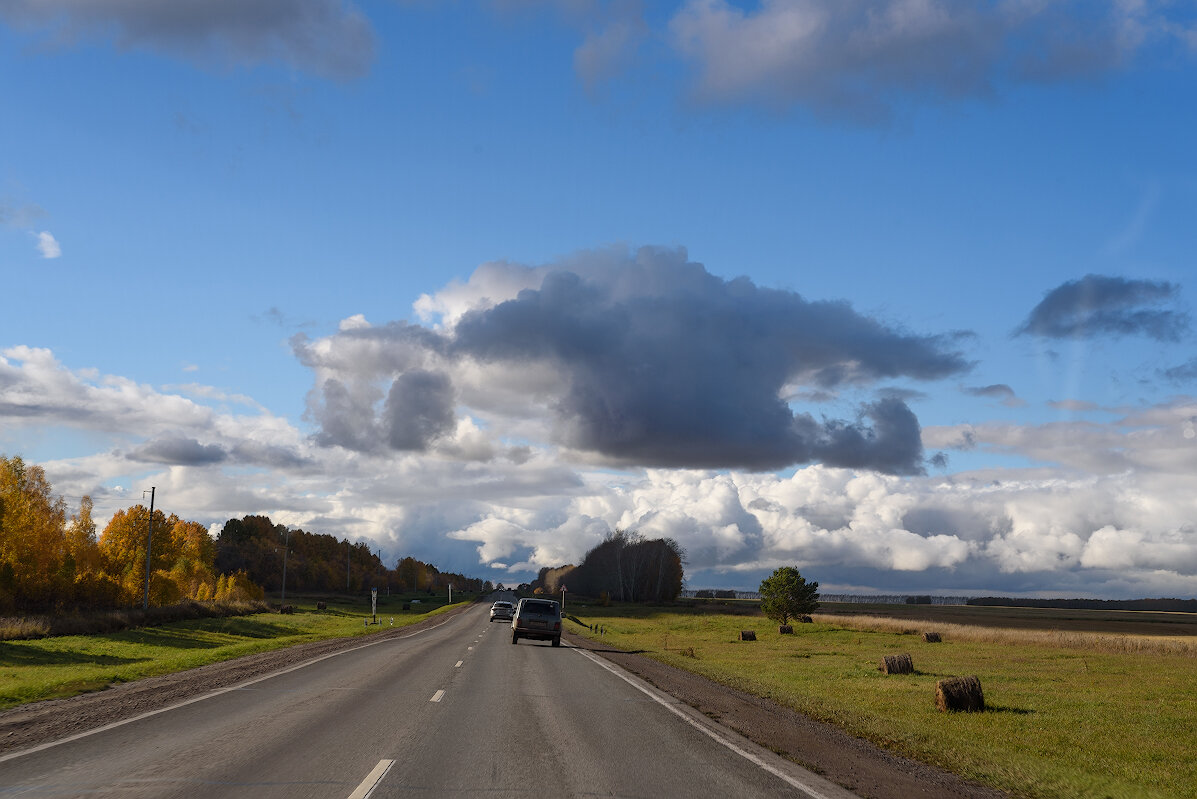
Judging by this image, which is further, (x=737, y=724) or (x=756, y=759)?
(x=737, y=724)

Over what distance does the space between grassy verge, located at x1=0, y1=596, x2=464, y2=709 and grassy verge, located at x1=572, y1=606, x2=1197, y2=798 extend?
15974 millimetres

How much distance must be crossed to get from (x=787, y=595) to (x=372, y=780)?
68.0m

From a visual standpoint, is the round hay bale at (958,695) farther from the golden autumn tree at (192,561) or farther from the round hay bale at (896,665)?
the golden autumn tree at (192,561)

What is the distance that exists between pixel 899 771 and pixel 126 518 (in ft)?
369

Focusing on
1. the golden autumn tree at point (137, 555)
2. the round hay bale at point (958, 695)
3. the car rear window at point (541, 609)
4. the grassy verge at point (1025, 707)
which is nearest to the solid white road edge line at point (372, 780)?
the grassy verge at point (1025, 707)

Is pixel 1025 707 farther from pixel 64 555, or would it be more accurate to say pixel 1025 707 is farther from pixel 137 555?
pixel 137 555

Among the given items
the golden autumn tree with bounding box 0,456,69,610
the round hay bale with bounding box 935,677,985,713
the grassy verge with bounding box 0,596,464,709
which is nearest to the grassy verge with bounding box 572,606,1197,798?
the round hay bale with bounding box 935,677,985,713

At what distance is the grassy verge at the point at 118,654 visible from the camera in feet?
65.7

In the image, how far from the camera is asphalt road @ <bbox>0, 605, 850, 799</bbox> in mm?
9047

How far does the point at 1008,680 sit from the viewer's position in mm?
28984

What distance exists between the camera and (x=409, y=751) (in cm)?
1116

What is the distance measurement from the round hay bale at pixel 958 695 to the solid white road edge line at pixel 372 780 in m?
13.3

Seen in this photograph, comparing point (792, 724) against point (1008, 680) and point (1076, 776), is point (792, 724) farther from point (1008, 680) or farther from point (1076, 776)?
point (1008, 680)

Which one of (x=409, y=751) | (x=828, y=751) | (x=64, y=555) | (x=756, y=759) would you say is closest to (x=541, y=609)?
(x=828, y=751)
